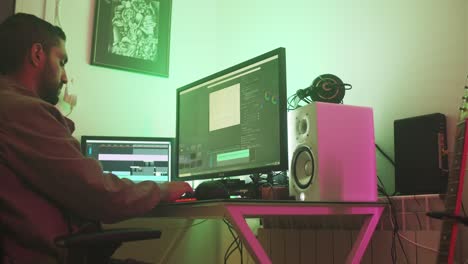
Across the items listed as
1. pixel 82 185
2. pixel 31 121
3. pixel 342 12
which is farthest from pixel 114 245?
pixel 342 12

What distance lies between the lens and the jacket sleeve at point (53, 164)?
114 centimetres

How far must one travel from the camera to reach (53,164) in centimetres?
114

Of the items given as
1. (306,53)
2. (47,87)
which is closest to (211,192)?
(47,87)

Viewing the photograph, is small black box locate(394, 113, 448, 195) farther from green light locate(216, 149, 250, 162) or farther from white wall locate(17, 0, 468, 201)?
green light locate(216, 149, 250, 162)

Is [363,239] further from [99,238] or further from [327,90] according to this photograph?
[99,238]

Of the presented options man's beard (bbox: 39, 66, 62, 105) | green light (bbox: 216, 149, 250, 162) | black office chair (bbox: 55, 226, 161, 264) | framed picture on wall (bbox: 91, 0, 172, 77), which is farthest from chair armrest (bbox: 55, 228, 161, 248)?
framed picture on wall (bbox: 91, 0, 172, 77)

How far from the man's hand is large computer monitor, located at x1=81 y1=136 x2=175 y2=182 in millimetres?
782

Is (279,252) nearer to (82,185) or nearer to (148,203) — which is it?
(148,203)

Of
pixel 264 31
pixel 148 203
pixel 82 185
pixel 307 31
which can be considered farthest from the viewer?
pixel 264 31

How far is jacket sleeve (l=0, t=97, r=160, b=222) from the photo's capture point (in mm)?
Result: 1138

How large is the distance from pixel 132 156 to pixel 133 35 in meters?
0.74

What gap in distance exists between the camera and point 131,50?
2.59 metres

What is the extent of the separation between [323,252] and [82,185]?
1.17 metres

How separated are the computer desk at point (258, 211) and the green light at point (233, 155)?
395 millimetres
